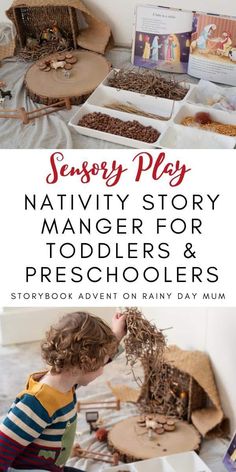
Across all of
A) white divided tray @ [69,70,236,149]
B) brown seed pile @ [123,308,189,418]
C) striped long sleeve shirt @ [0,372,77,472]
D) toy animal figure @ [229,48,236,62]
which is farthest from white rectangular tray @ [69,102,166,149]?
striped long sleeve shirt @ [0,372,77,472]

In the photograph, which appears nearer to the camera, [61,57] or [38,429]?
[38,429]

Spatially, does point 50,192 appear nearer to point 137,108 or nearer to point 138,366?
point 137,108

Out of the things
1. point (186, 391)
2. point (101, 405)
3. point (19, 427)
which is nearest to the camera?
point (19, 427)

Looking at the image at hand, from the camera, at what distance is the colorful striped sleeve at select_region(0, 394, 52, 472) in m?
1.96

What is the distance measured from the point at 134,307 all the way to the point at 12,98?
3.10 ft

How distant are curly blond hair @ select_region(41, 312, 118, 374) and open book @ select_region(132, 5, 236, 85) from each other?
1.17 m

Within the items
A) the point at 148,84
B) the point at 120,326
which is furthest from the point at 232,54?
the point at 120,326

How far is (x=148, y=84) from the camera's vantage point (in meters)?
2.74

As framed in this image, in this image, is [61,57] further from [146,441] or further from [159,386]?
[146,441]

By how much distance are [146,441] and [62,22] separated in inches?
62.6

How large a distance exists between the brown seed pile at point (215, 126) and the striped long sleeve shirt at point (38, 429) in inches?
39.3

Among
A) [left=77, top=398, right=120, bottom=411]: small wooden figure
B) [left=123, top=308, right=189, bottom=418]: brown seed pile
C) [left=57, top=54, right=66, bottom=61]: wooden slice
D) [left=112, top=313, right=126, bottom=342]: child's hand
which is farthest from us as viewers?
[left=57, top=54, right=66, bottom=61]: wooden slice

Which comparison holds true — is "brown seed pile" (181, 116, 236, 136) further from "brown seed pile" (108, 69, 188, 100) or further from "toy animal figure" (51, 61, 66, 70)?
"toy animal figure" (51, 61, 66, 70)

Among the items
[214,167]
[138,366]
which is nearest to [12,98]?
[214,167]
